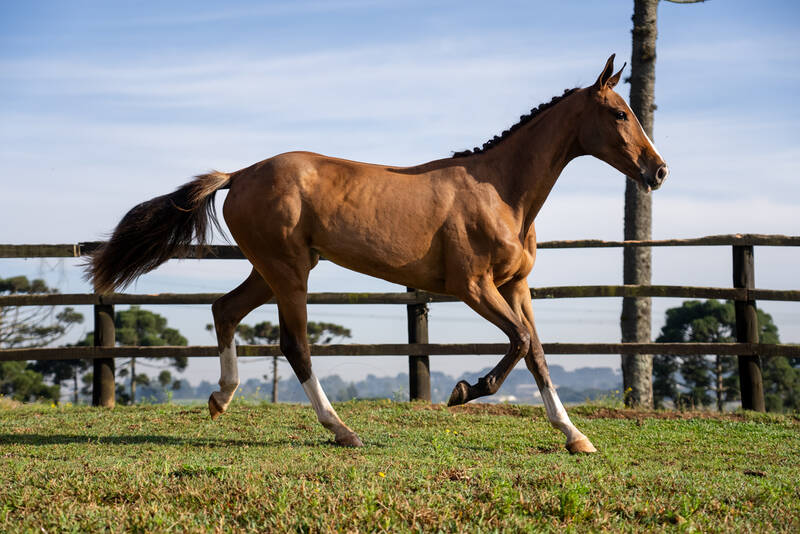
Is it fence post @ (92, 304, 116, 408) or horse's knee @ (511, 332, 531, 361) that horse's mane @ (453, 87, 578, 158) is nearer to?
horse's knee @ (511, 332, 531, 361)

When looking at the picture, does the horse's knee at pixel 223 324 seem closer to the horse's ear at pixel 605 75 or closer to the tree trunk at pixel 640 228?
the horse's ear at pixel 605 75

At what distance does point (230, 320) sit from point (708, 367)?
24.9 meters

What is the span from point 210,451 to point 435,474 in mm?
1983

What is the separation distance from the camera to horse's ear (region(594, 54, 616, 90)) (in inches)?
211

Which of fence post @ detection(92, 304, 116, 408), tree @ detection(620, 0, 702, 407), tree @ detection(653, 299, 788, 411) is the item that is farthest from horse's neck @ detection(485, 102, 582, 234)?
tree @ detection(653, 299, 788, 411)

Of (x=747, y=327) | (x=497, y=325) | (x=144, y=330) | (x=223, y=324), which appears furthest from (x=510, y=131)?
(x=144, y=330)

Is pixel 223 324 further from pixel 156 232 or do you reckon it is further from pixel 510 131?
pixel 510 131

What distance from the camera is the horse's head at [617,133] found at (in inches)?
211

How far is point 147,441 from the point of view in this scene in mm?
5762

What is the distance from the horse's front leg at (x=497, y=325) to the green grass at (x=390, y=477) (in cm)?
45

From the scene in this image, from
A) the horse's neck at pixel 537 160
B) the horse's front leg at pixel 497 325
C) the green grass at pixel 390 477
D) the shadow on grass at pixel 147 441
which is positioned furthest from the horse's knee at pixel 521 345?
the shadow on grass at pixel 147 441

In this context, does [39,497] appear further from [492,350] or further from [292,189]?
[492,350]

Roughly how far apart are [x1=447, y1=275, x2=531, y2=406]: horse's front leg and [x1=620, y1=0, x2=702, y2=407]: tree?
5127 mm

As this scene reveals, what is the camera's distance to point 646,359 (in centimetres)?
1001
